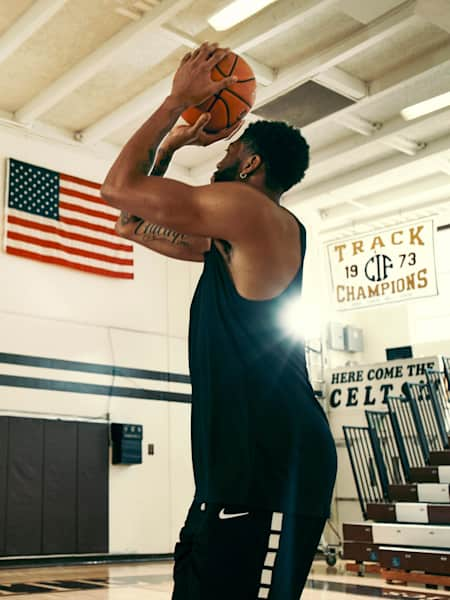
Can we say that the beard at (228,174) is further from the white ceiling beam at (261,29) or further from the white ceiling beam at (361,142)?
the white ceiling beam at (361,142)

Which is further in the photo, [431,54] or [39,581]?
[431,54]

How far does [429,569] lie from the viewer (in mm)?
6867

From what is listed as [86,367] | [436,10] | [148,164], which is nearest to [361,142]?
[436,10]

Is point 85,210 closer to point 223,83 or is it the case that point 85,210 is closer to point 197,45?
point 197,45

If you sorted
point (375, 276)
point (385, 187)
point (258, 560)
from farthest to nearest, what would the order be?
point (385, 187), point (375, 276), point (258, 560)

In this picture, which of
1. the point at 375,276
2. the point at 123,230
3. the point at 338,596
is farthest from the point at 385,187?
the point at 123,230

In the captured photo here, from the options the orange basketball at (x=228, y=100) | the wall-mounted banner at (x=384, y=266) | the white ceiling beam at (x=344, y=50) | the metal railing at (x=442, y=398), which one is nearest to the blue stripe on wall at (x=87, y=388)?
the wall-mounted banner at (x=384, y=266)

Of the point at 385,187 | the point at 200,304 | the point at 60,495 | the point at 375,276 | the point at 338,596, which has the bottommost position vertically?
the point at 338,596

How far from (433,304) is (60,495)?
24.2 feet

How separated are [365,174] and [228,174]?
31.5 feet

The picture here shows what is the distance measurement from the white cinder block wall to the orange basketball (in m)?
7.20

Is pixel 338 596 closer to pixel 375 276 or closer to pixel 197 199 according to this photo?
pixel 197 199

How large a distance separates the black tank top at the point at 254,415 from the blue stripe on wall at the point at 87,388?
7.65m

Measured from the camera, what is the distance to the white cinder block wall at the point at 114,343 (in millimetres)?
9172
